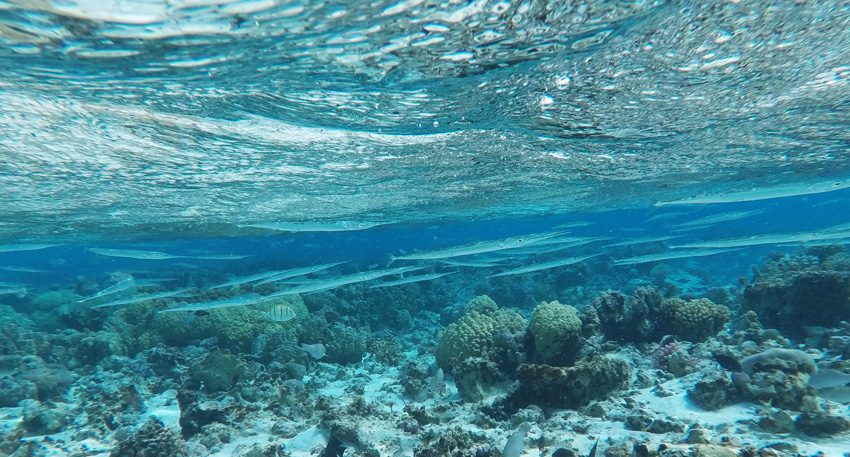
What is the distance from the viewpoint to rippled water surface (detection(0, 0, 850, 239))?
5887 mm

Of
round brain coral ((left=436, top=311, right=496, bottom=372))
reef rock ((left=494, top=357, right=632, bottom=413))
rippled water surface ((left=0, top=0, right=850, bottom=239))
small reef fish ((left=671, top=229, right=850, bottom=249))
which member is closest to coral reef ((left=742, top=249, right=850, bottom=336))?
small reef fish ((left=671, top=229, right=850, bottom=249))

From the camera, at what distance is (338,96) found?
28.0 ft

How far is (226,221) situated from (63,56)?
64.0 feet

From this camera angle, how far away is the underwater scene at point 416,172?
239 inches

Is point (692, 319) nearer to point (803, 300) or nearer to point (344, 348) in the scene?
point (803, 300)

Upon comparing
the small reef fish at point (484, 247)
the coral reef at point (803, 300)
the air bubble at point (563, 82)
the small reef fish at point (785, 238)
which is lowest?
the coral reef at point (803, 300)

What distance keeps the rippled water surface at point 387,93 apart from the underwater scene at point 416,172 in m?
0.06

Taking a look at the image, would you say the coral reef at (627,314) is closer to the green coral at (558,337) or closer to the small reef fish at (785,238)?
the green coral at (558,337)

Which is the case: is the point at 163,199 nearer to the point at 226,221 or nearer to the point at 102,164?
the point at 102,164

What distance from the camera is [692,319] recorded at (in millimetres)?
10539

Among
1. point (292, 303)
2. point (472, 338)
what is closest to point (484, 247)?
point (472, 338)

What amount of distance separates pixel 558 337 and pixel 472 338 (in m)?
2.06

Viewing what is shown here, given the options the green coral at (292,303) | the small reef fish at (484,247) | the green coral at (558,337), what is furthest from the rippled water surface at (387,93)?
the green coral at (558,337)

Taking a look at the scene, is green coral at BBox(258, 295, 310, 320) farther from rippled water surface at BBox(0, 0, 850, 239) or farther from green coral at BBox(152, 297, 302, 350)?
rippled water surface at BBox(0, 0, 850, 239)
